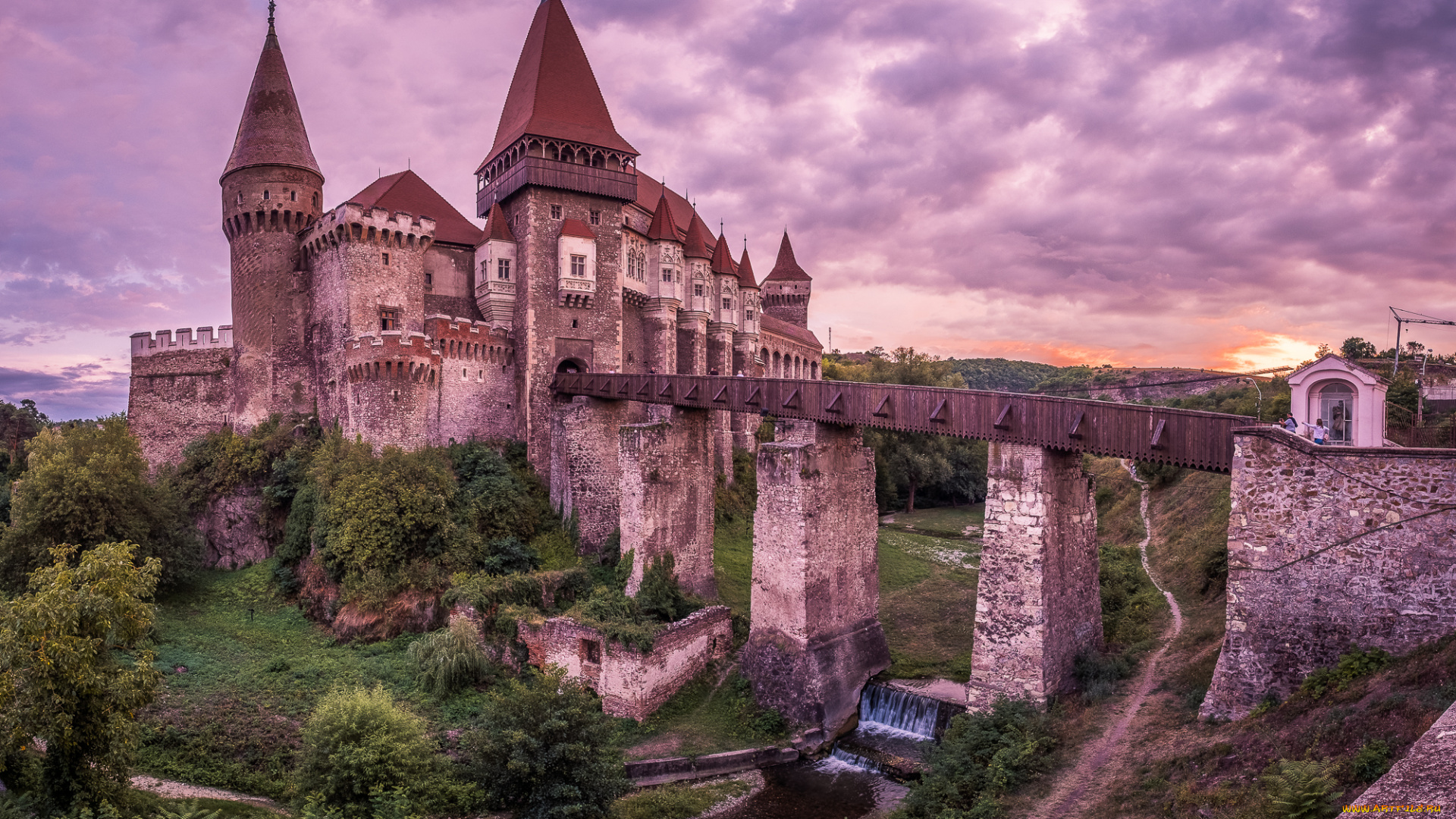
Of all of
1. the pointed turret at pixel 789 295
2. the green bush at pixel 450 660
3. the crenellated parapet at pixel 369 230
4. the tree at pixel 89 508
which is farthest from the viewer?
the pointed turret at pixel 789 295

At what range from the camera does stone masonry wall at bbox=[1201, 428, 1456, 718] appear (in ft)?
37.8

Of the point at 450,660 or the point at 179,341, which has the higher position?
the point at 179,341

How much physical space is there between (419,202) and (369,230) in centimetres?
469

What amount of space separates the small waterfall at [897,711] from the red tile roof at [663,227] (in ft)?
76.4

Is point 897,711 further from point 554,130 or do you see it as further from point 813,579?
point 554,130

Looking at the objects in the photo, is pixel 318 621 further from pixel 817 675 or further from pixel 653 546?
pixel 817 675

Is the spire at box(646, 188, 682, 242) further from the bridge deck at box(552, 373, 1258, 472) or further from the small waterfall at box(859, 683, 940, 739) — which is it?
the small waterfall at box(859, 683, 940, 739)

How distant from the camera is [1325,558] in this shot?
480 inches

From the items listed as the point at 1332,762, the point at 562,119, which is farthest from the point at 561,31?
the point at 1332,762

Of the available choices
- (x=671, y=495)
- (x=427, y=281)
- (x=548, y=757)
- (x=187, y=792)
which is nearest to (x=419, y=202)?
(x=427, y=281)

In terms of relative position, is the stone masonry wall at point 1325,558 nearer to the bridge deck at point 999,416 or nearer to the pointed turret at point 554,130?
the bridge deck at point 999,416

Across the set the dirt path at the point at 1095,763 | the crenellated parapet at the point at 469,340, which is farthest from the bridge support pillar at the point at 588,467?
the dirt path at the point at 1095,763

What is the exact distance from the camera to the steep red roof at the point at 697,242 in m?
39.8

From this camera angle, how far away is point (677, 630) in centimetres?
2156
